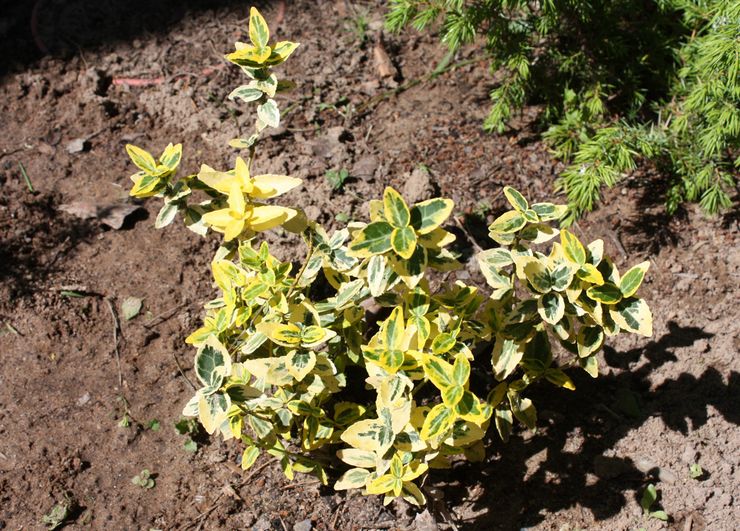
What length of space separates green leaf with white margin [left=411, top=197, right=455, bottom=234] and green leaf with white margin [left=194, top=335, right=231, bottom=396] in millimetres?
592

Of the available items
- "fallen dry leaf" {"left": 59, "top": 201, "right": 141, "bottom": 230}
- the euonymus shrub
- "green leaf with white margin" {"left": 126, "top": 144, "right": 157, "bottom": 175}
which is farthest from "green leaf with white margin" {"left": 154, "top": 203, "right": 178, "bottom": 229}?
"fallen dry leaf" {"left": 59, "top": 201, "right": 141, "bottom": 230}

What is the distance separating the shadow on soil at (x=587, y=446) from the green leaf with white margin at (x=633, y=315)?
0.78 m

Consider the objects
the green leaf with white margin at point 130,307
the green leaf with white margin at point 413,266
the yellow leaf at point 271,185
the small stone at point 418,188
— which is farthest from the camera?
the small stone at point 418,188

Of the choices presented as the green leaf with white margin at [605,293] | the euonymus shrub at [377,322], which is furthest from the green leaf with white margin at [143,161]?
the green leaf with white margin at [605,293]

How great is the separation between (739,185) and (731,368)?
83 centimetres

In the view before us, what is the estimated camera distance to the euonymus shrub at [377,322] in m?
1.81

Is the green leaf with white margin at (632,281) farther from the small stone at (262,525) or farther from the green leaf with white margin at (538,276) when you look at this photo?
the small stone at (262,525)

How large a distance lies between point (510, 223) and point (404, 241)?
407 millimetres

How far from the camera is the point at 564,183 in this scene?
9.98ft

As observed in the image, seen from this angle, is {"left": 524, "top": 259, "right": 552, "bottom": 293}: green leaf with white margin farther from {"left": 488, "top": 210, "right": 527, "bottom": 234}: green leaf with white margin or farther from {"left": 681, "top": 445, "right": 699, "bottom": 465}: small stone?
{"left": 681, "top": 445, "right": 699, "bottom": 465}: small stone

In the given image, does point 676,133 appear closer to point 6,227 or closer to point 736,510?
point 736,510

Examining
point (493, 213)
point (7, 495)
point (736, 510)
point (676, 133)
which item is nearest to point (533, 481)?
point (736, 510)

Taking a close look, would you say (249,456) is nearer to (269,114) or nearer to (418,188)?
(269,114)

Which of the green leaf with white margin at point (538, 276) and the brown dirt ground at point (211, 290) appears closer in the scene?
the green leaf with white margin at point (538, 276)
